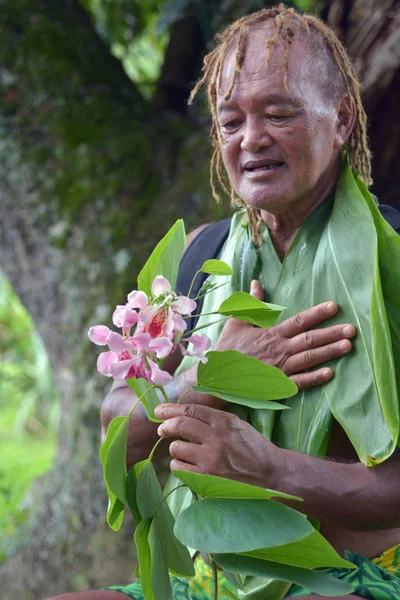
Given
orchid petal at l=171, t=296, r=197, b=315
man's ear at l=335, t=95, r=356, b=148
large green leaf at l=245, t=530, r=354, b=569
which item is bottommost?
large green leaf at l=245, t=530, r=354, b=569

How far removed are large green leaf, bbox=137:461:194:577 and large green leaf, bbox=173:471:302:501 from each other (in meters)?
0.11

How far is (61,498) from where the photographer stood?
274 centimetres

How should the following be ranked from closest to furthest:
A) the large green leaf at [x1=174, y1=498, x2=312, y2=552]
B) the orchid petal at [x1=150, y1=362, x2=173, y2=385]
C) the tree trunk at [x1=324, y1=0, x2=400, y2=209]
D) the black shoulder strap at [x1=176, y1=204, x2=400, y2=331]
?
the large green leaf at [x1=174, y1=498, x2=312, y2=552], the orchid petal at [x1=150, y1=362, x2=173, y2=385], the black shoulder strap at [x1=176, y1=204, x2=400, y2=331], the tree trunk at [x1=324, y1=0, x2=400, y2=209]

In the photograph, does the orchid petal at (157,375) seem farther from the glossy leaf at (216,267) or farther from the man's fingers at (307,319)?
the man's fingers at (307,319)

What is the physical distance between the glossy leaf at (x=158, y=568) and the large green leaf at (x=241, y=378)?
0.75ft

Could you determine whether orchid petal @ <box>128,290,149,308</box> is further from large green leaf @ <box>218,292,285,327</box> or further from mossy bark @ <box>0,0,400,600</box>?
mossy bark @ <box>0,0,400,600</box>

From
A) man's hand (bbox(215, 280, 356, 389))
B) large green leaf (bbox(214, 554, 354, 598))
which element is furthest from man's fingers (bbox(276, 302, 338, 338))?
large green leaf (bbox(214, 554, 354, 598))

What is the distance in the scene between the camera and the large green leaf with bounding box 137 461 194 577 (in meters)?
1.21

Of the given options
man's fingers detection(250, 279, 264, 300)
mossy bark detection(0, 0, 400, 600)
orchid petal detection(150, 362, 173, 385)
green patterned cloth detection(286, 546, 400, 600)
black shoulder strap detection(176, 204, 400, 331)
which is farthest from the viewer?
mossy bark detection(0, 0, 400, 600)

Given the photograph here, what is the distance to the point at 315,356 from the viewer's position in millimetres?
1375

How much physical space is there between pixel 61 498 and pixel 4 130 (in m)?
1.29

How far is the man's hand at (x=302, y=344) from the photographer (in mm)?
1357

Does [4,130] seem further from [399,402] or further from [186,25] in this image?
[399,402]

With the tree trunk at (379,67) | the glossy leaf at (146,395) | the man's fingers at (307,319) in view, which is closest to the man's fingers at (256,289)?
the man's fingers at (307,319)
